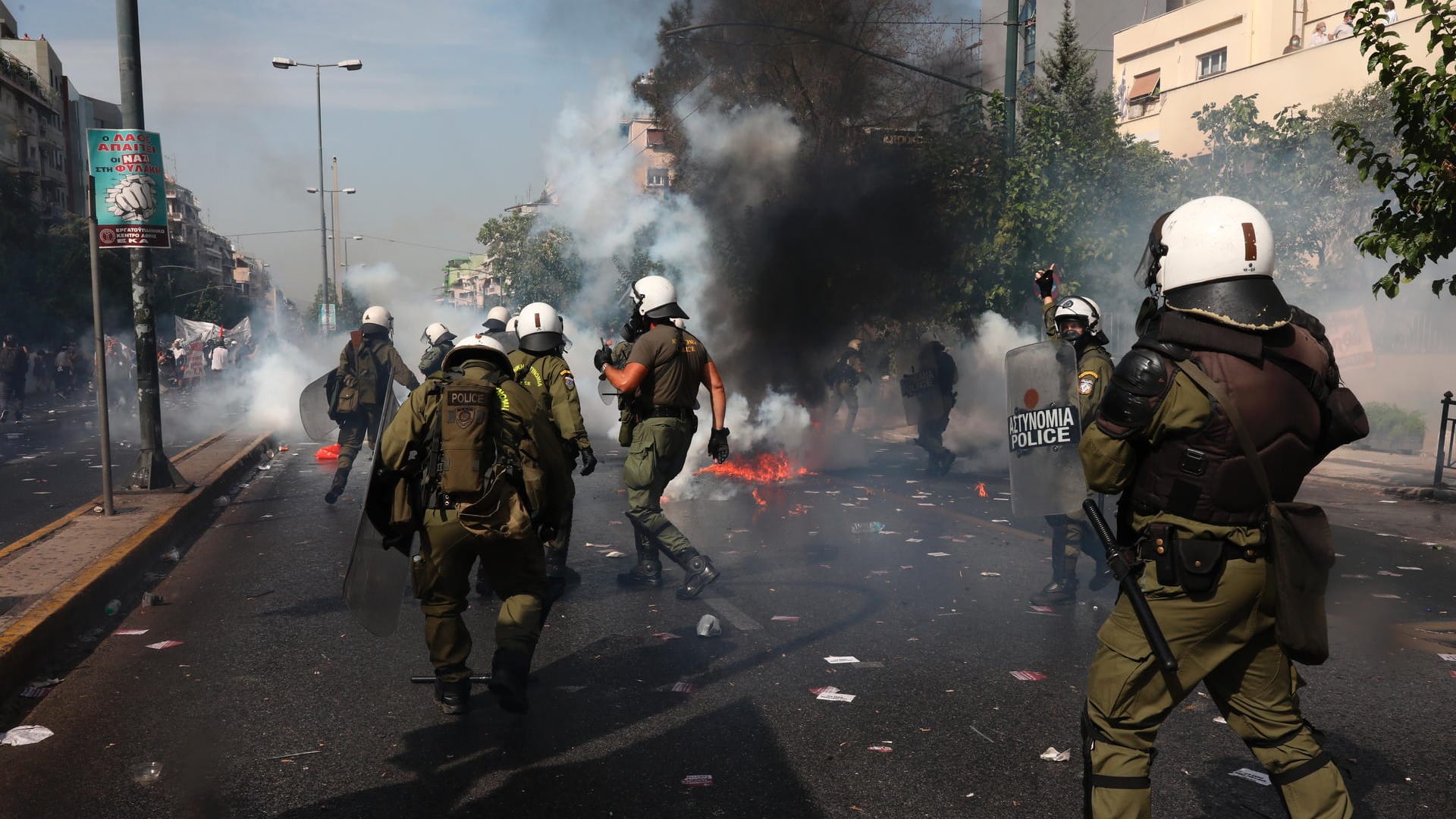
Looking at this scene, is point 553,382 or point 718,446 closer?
point 553,382

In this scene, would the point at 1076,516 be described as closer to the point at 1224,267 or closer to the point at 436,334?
the point at 1224,267

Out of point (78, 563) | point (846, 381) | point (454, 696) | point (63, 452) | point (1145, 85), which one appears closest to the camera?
point (454, 696)

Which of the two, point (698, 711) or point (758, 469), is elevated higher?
point (698, 711)

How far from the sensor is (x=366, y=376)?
386 inches

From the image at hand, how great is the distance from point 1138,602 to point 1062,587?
3582 millimetres

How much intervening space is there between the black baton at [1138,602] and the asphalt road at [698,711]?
0.83m

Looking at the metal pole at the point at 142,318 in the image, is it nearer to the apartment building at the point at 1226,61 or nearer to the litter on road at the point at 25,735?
the litter on road at the point at 25,735

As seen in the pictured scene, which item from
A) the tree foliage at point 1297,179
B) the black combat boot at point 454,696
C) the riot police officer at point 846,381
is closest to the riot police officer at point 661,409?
the black combat boot at point 454,696

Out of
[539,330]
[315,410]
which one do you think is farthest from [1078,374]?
[315,410]

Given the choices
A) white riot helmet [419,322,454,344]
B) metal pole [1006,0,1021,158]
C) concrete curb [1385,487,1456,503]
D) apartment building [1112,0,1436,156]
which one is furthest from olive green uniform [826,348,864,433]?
apartment building [1112,0,1436,156]

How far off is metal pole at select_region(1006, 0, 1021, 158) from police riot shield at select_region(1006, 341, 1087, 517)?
7841 millimetres

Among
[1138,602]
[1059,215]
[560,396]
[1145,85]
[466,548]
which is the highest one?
[1145,85]

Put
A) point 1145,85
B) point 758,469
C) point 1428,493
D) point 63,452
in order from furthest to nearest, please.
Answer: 1. point 1145,85
2. point 63,452
3. point 758,469
4. point 1428,493

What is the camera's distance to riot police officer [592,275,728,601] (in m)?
6.30
